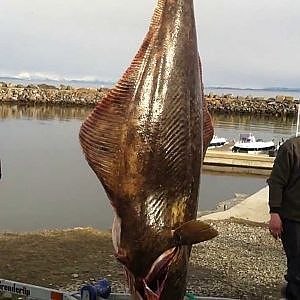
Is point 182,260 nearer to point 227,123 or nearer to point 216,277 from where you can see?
point 216,277

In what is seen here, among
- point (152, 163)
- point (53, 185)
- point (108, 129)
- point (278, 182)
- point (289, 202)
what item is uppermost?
point (108, 129)

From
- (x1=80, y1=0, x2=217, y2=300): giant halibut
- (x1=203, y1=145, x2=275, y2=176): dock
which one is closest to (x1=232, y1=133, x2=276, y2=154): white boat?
(x1=203, y1=145, x2=275, y2=176): dock

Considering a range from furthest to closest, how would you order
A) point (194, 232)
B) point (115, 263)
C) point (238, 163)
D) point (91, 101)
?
point (91, 101) → point (238, 163) → point (115, 263) → point (194, 232)

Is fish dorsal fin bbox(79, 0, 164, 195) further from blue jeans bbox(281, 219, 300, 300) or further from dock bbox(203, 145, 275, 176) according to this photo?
Result: dock bbox(203, 145, 275, 176)

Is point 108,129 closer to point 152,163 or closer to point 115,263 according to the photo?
point 152,163

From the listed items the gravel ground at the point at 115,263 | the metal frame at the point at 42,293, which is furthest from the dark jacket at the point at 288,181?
the gravel ground at the point at 115,263

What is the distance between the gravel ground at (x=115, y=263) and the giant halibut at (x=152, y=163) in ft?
16.8

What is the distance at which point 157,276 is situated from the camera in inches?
87.0

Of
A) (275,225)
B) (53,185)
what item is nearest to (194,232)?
(275,225)

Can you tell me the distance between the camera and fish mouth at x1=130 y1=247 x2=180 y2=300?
86.4 inches

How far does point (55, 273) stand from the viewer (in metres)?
8.56

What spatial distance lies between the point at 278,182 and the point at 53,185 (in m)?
18.1

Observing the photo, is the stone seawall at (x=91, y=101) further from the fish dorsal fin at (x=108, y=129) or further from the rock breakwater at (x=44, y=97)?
the fish dorsal fin at (x=108, y=129)

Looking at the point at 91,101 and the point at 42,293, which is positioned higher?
the point at 42,293
